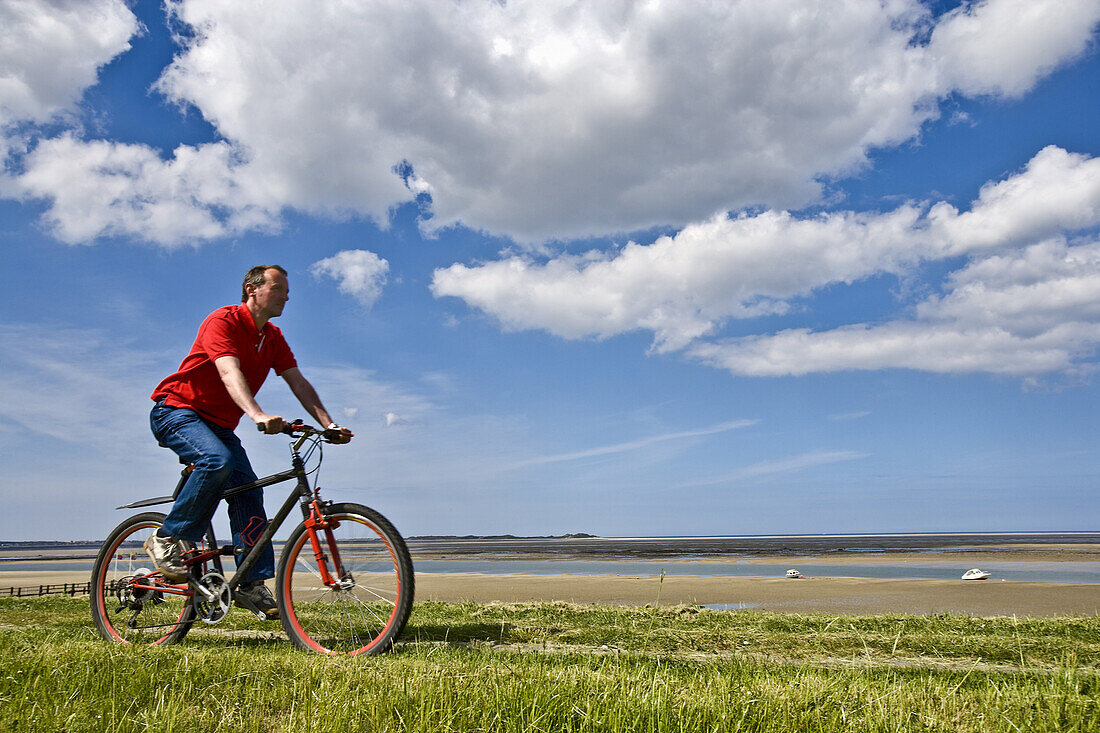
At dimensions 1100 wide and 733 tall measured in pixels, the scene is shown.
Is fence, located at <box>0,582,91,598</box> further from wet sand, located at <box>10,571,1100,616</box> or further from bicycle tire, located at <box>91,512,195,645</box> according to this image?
bicycle tire, located at <box>91,512,195,645</box>

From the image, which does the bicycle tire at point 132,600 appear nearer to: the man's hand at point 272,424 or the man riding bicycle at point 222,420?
the man riding bicycle at point 222,420

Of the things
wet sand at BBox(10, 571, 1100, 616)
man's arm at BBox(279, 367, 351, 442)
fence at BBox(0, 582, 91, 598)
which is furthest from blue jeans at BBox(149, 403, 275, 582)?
fence at BBox(0, 582, 91, 598)

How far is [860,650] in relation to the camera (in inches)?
166

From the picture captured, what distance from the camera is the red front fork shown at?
169 inches

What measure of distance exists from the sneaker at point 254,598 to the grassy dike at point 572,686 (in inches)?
9.5

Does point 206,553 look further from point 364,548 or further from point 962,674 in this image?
point 962,674

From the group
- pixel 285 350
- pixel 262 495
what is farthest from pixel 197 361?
pixel 262 495

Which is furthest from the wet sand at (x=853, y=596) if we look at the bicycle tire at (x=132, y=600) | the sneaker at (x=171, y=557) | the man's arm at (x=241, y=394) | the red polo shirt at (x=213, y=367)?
the man's arm at (x=241, y=394)

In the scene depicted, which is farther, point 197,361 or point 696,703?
point 197,361

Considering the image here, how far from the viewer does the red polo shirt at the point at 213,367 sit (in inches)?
188

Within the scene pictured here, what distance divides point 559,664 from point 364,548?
141 centimetres

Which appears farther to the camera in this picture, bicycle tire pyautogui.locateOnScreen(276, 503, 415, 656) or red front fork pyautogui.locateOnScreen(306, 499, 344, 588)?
red front fork pyautogui.locateOnScreen(306, 499, 344, 588)

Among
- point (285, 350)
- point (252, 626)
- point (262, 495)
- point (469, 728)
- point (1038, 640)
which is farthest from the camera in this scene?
point (252, 626)

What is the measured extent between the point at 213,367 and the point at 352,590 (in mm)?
1893
